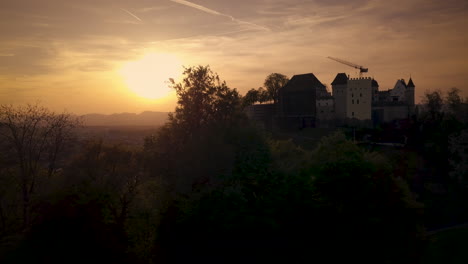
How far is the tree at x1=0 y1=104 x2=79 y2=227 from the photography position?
24.8m

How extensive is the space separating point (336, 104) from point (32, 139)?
2197 inches

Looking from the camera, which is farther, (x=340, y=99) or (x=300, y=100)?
(x=300, y=100)

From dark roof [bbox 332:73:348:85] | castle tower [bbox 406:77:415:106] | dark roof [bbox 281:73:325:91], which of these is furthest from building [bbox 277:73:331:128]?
castle tower [bbox 406:77:415:106]

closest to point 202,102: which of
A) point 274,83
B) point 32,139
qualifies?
point 32,139

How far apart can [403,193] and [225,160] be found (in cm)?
1367

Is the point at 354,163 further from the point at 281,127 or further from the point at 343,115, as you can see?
the point at 281,127

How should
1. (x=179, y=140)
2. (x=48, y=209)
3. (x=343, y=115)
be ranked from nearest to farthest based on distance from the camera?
(x=48, y=209) → (x=179, y=140) → (x=343, y=115)

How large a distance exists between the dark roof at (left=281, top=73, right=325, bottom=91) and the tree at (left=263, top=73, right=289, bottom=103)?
30.8 ft

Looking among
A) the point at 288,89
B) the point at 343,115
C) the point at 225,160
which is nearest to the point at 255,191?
the point at 225,160

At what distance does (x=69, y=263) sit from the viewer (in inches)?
760

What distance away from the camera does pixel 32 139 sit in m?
27.2

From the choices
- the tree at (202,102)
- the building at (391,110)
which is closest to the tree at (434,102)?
the building at (391,110)

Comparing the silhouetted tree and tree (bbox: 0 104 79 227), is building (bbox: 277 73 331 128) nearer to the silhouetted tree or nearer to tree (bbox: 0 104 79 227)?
the silhouetted tree

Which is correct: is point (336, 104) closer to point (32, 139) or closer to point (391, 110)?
A: point (391, 110)
